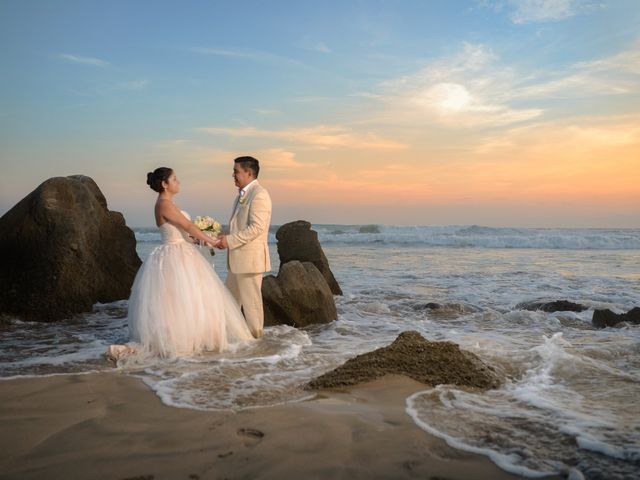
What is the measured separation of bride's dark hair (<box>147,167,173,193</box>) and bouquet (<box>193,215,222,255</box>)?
0.68 m

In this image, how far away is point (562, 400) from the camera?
4.66 meters

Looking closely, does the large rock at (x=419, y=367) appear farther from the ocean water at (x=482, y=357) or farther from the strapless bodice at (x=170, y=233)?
the strapless bodice at (x=170, y=233)

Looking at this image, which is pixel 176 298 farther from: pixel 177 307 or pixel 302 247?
pixel 302 247

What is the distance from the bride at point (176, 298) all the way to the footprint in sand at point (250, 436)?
113 inches

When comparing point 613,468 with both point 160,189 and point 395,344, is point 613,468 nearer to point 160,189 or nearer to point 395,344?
point 395,344

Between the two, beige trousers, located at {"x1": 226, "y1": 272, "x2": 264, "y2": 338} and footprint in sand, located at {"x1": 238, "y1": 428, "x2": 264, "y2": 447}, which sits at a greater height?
beige trousers, located at {"x1": 226, "y1": 272, "x2": 264, "y2": 338}

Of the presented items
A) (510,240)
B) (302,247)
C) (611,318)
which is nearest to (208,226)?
(302,247)

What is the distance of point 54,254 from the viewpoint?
9.27 meters

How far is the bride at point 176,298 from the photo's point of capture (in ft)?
20.9

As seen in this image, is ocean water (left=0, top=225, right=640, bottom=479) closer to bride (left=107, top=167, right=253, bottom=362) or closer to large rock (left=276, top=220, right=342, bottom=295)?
bride (left=107, top=167, right=253, bottom=362)

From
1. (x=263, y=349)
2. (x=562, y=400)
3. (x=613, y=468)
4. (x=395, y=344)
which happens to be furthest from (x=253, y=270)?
(x=613, y=468)

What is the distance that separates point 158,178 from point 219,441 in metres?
4.19

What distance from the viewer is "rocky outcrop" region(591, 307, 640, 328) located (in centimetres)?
934

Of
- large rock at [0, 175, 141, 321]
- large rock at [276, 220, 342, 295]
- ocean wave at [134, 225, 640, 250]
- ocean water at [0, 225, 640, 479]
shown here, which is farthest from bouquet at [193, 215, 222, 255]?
ocean wave at [134, 225, 640, 250]
